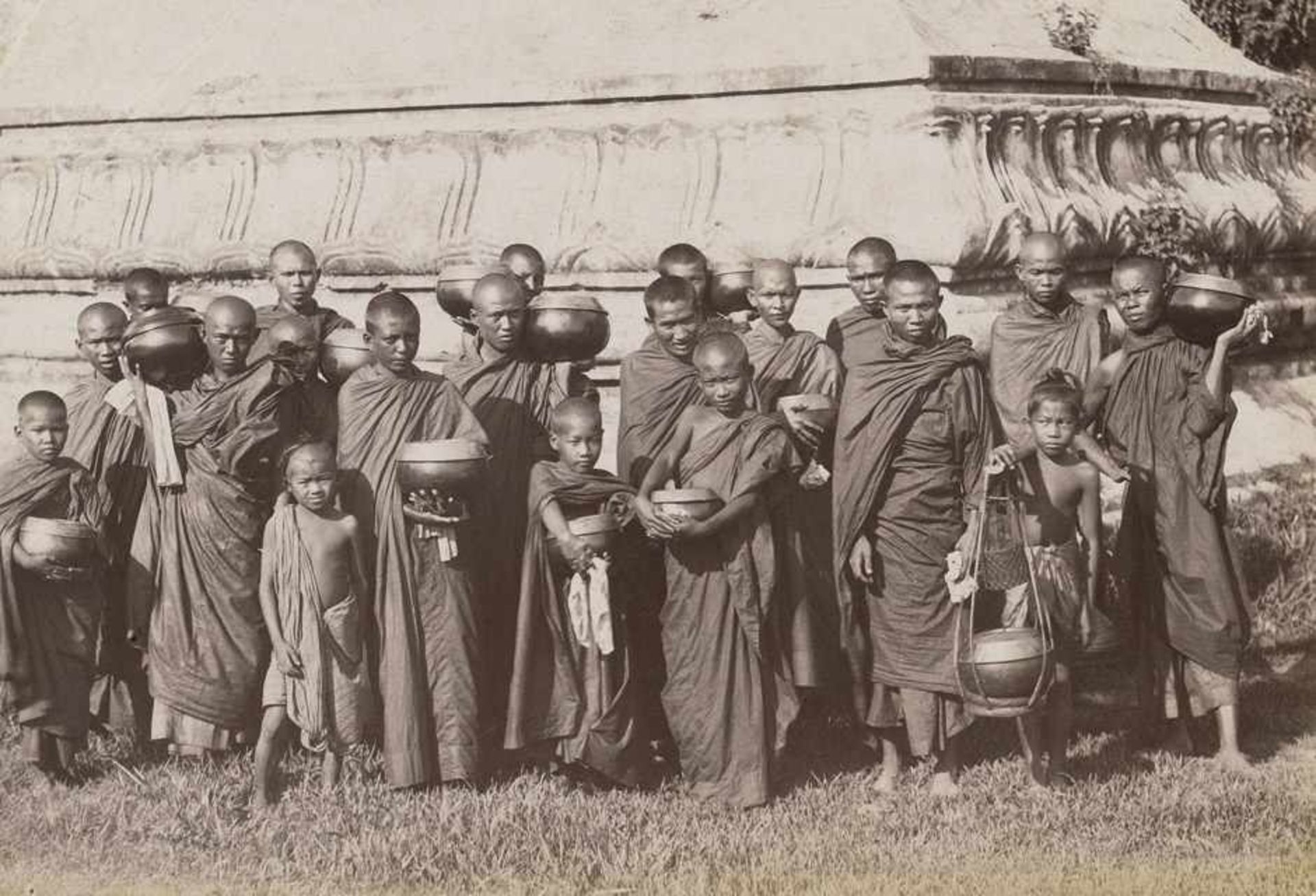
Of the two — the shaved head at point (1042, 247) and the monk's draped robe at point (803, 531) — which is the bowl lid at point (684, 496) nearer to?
the monk's draped robe at point (803, 531)

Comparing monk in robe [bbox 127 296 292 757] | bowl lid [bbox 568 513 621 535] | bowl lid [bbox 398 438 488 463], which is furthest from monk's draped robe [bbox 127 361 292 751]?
bowl lid [bbox 568 513 621 535]

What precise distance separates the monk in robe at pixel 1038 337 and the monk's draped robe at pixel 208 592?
296cm

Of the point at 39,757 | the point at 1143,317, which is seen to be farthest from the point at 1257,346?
the point at 39,757

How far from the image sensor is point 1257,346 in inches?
505

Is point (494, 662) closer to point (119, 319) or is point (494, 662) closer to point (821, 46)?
point (119, 319)

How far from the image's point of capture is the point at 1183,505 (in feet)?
27.0

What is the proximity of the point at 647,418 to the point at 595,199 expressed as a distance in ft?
11.5

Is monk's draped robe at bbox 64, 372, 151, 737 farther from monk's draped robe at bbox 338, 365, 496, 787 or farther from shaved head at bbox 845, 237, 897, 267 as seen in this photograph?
shaved head at bbox 845, 237, 897, 267

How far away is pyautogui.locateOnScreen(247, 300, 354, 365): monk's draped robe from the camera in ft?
27.9

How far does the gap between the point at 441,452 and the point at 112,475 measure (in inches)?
67.1

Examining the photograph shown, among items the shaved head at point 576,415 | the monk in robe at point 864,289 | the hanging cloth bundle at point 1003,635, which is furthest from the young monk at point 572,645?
the hanging cloth bundle at point 1003,635

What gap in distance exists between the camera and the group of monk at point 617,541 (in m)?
7.71

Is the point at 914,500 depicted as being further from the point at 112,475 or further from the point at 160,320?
the point at 112,475

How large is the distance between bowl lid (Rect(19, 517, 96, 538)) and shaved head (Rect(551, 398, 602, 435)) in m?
1.81
